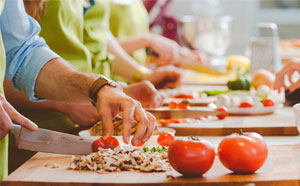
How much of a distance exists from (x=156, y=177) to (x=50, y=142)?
38 centimetres

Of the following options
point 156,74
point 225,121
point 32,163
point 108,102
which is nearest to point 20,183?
point 32,163

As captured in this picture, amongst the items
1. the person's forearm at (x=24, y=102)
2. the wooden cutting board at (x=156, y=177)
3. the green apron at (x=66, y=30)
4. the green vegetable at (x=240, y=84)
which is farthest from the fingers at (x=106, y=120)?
the green vegetable at (x=240, y=84)

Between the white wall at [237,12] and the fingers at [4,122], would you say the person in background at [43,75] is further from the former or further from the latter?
the white wall at [237,12]

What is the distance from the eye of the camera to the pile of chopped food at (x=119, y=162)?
1383mm

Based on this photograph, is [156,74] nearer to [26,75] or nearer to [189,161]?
[26,75]

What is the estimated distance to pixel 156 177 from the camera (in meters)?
1.32

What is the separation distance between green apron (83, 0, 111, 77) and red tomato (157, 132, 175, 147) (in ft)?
3.59

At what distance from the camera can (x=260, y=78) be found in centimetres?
317

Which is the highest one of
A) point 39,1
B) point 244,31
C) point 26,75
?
point 39,1

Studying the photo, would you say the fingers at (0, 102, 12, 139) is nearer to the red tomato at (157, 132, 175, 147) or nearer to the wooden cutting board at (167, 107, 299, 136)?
the red tomato at (157, 132, 175, 147)

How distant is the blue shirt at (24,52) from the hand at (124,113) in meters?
0.29

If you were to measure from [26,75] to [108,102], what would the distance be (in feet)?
1.20

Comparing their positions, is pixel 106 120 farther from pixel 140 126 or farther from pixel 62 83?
pixel 62 83

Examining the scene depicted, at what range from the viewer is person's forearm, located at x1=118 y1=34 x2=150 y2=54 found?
3.64 meters
